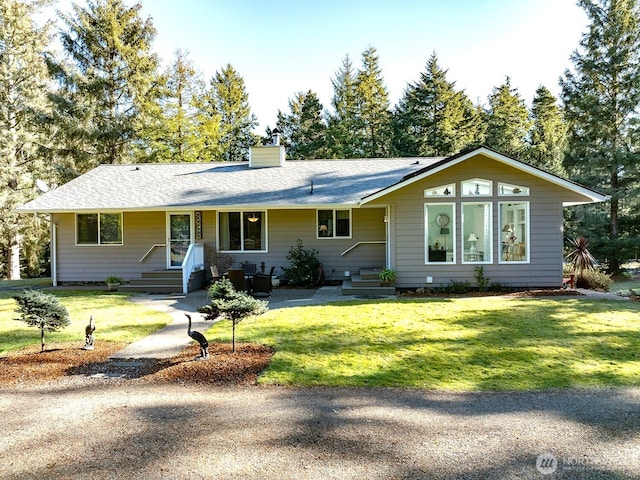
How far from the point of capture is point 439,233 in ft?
38.2

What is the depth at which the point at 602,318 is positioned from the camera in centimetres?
794

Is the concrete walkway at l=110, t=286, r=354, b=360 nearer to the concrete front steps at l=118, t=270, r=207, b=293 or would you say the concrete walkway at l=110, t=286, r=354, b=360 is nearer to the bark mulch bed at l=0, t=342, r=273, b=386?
the bark mulch bed at l=0, t=342, r=273, b=386

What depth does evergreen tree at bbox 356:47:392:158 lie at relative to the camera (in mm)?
31859

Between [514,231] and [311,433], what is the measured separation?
32.3 feet

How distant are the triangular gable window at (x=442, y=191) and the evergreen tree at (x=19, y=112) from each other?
20.0 metres

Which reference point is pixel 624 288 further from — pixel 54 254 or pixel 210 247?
pixel 54 254

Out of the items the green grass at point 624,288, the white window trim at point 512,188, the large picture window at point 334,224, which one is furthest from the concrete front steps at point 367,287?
the green grass at point 624,288

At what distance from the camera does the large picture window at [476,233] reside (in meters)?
11.5

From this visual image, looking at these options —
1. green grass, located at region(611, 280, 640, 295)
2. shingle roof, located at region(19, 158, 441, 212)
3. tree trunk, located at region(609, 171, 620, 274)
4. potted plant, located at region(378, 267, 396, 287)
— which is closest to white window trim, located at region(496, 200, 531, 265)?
green grass, located at region(611, 280, 640, 295)

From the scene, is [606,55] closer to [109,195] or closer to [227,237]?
A: [227,237]

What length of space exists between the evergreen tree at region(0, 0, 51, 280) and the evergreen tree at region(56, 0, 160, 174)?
58.0 inches

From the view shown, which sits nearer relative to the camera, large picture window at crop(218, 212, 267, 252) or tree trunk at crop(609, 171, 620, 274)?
large picture window at crop(218, 212, 267, 252)

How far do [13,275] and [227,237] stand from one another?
15.3 metres

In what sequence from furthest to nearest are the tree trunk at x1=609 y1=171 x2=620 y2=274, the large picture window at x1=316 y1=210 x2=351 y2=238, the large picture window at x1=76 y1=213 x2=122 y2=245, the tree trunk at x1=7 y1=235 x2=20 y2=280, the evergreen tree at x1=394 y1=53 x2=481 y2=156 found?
the evergreen tree at x1=394 y1=53 x2=481 y2=156, the tree trunk at x1=7 y1=235 x2=20 y2=280, the tree trunk at x1=609 y1=171 x2=620 y2=274, the large picture window at x1=76 y1=213 x2=122 y2=245, the large picture window at x1=316 y1=210 x2=351 y2=238
